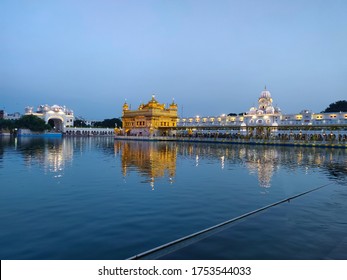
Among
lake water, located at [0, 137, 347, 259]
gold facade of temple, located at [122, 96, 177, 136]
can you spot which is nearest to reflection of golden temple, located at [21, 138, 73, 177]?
lake water, located at [0, 137, 347, 259]

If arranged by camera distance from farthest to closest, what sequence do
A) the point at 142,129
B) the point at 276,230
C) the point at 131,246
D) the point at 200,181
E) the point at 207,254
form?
1. the point at 142,129
2. the point at 200,181
3. the point at 276,230
4. the point at 131,246
5. the point at 207,254

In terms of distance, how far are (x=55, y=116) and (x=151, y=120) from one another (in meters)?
73.9

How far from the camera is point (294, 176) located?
19219 millimetres

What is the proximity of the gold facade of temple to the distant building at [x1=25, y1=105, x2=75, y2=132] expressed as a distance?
2320 inches

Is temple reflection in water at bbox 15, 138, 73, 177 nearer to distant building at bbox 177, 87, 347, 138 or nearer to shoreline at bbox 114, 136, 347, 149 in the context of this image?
shoreline at bbox 114, 136, 347, 149

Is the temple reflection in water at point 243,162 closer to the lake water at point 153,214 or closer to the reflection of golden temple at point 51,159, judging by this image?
the lake water at point 153,214

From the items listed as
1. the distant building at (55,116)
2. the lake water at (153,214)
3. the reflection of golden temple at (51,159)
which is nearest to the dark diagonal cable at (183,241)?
the lake water at (153,214)

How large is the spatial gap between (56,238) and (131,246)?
189 cm

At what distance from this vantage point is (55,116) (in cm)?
15100

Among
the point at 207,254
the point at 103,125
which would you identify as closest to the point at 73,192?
the point at 207,254

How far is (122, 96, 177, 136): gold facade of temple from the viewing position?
310ft

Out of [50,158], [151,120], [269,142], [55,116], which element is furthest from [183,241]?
[55,116]

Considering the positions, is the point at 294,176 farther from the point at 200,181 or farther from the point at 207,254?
the point at 207,254

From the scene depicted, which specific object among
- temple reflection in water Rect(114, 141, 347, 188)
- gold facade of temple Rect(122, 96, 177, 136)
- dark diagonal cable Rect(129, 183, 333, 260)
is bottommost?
temple reflection in water Rect(114, 141, 347, 188)
